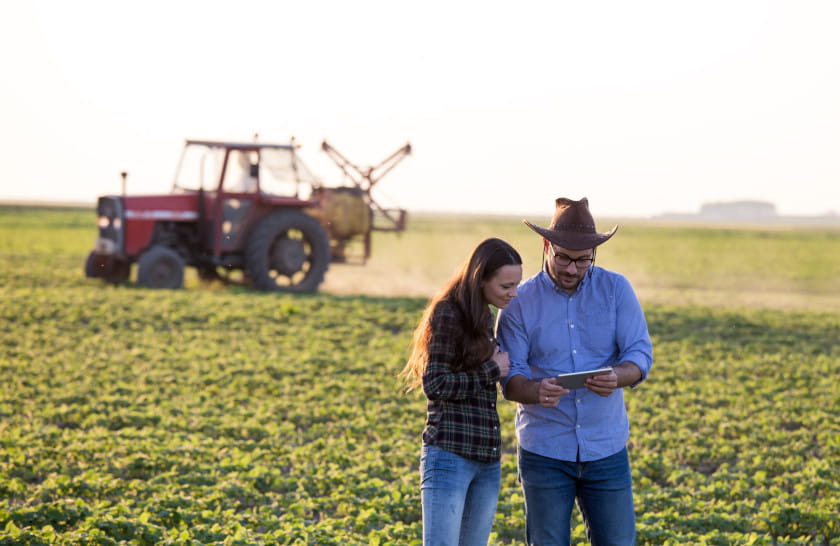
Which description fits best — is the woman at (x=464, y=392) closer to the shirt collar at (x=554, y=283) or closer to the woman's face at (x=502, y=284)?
the woman's face at (x=502, y=284)

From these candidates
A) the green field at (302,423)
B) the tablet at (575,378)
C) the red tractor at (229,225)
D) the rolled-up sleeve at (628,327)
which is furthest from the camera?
the red tractor at (229,225)

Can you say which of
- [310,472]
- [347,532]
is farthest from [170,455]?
[347,532]

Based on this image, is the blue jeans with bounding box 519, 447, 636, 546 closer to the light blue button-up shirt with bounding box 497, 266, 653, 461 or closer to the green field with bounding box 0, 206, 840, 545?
the light blue button-up shirt with bounding box 497, 266, 653, 461

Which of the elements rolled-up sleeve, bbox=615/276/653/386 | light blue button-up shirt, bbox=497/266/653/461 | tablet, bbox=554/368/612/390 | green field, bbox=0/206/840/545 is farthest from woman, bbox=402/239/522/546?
green field, bbox=0/206/840/545

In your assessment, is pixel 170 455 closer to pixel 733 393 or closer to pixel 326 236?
pixel 733 393

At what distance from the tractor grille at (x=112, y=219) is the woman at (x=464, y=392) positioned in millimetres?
14679

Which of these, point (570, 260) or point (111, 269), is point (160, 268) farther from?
point (570, 260)

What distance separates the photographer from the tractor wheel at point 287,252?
17.2m

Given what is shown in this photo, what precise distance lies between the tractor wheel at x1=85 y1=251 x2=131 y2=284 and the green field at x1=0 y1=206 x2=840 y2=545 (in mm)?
981

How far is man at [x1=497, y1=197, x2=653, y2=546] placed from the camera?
3.76m

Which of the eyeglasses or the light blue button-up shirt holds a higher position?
the eyeglasses

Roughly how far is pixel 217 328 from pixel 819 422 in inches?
328

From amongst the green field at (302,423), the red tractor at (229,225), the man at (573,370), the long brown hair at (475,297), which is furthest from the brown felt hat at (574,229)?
the red tractor at (229,225)

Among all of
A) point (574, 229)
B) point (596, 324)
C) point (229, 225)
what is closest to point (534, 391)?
point (596, 324)
